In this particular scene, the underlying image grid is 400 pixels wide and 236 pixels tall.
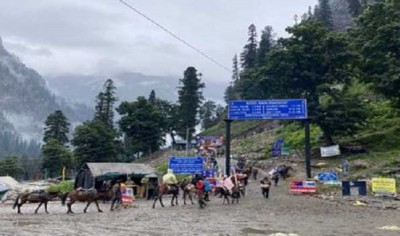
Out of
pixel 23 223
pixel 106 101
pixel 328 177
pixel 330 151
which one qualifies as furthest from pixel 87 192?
pixel 106 101

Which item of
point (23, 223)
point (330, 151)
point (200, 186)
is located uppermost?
point (330, 151)

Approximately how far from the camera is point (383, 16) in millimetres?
54531

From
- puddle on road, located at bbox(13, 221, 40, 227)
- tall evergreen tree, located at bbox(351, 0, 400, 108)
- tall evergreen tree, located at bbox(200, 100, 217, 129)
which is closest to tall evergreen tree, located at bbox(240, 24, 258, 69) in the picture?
tall evergreen tree, located at bbox(200, 100, 217, 129)

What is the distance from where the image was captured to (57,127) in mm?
109688

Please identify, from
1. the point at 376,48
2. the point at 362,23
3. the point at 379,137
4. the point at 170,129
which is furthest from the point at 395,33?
the point at 170,129

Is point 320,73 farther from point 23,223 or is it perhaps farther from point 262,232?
point 23,223

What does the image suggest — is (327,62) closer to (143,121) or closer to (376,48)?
(376,48)

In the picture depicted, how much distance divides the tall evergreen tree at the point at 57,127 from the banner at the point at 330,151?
66.6 m

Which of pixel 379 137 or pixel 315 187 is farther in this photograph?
pixel 379 137

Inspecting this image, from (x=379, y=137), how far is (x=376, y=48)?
10934 mm

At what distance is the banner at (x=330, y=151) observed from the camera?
56125 millimetres

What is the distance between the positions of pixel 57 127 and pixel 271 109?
72.9 m

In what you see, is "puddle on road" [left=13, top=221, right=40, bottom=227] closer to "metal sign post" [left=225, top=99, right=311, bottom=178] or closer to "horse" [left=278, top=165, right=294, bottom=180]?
"metal sign post" [left=225, top=99, right=311, bottom=178]

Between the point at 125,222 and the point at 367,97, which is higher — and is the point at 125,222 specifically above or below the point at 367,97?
below
